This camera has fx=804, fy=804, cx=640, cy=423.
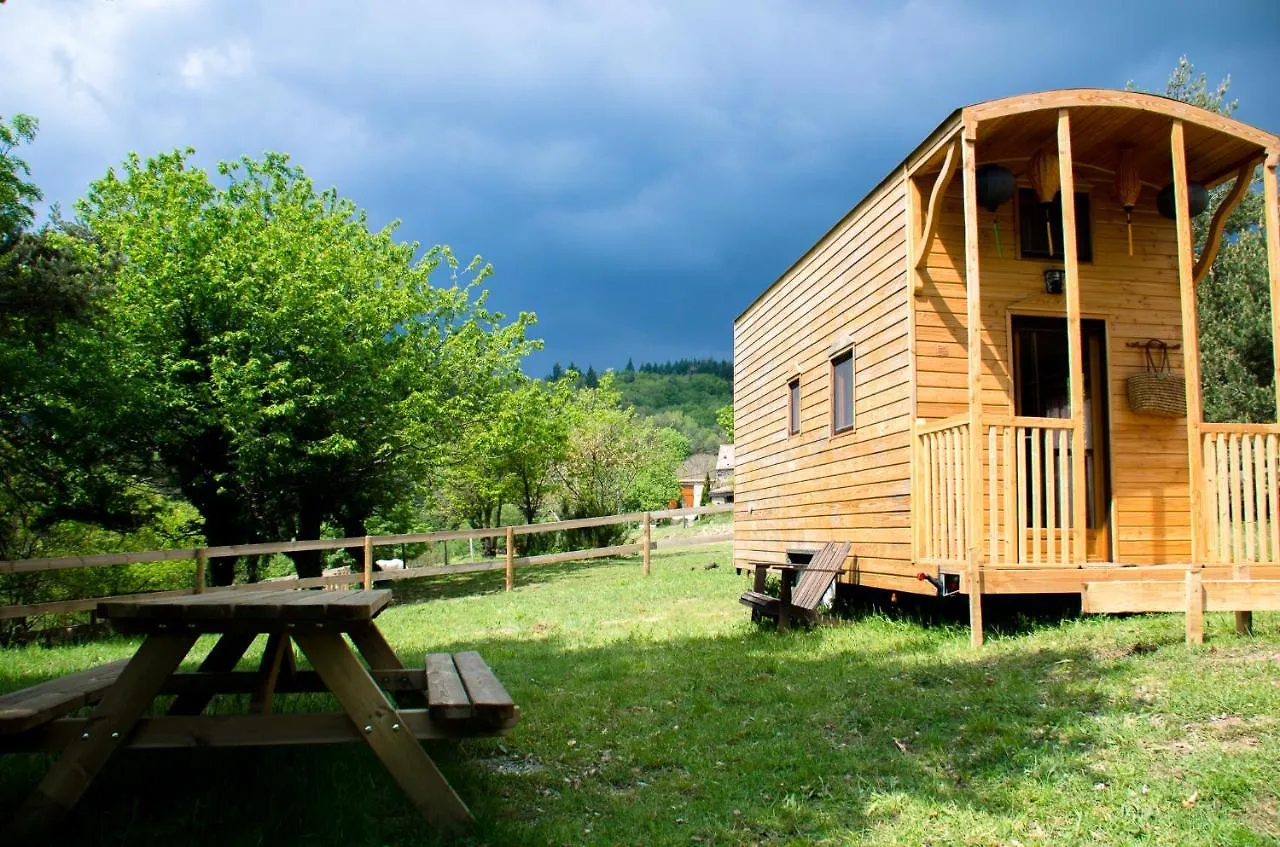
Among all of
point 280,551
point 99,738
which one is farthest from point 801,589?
point 280,551

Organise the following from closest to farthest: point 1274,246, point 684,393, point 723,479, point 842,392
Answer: point 1274,246, point 842,392, point 723,479, point 684,393

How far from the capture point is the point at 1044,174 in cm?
725

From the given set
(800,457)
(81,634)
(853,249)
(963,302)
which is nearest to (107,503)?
(81,634)

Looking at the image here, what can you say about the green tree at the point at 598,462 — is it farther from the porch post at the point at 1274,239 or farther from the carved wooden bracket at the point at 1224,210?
the porch post at the point at 1274,239

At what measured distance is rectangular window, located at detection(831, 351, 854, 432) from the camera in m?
8.69

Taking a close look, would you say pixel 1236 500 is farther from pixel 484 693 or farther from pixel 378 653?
pixel 378 653

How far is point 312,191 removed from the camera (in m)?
19.9

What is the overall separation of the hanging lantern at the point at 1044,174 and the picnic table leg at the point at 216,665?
7186 mm

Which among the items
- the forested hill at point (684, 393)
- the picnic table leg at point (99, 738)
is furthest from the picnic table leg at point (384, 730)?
the forested hill at point (684, 393)

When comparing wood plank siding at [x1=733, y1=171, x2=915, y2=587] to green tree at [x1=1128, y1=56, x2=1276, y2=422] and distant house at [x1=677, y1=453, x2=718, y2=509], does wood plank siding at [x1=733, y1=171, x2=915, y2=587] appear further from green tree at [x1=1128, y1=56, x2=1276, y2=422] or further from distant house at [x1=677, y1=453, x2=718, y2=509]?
distant house at [x1=677, y1=453, x2=718, y2=509]

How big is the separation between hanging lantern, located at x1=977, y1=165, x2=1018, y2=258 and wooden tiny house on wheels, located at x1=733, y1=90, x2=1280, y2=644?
2 cm

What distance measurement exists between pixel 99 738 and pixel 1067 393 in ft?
25.1

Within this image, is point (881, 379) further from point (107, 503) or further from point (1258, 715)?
point (107, 503)

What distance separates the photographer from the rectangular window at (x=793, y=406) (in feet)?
33.3
